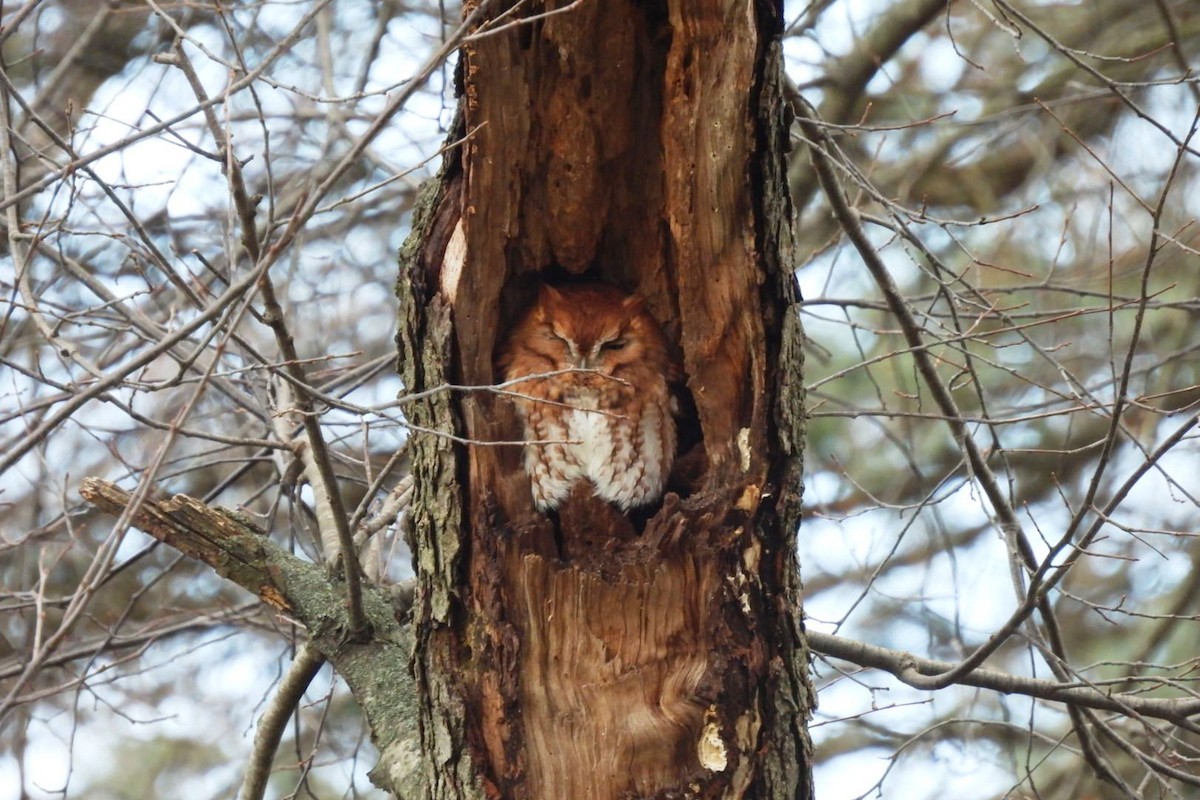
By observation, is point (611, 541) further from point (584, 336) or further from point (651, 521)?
point (584, 336)

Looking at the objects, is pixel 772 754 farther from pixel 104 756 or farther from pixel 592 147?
pixel 104 756

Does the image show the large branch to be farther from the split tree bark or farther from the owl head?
the owl head

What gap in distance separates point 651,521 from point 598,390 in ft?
2.54

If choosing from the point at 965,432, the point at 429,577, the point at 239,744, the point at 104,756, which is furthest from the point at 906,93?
the point at 104,756

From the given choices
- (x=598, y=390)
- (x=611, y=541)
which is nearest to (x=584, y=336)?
(x=598, y=390)

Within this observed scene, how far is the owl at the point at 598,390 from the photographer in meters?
3.40

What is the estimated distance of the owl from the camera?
11.1 ft

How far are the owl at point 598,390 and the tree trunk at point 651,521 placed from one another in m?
0.48

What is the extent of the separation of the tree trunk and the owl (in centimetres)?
48

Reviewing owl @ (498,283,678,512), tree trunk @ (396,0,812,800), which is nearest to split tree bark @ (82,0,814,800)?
tree trunk @ (396,0,812,800)

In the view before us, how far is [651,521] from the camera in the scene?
285 centimetres

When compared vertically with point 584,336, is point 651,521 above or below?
below

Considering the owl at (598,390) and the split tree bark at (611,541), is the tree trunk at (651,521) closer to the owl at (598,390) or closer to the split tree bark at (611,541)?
the split tree bark at (611,541)

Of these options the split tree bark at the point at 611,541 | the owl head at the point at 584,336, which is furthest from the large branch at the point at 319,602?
the owl head at the point at 584,336
